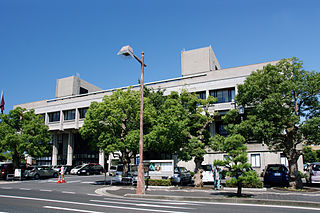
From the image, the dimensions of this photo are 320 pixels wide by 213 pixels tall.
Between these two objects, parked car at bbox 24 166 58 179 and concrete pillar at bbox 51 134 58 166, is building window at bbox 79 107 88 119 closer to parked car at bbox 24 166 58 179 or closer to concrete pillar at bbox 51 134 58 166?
concrete pillar at bbox 51 134 58 166

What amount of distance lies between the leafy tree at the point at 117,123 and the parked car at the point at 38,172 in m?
11.6

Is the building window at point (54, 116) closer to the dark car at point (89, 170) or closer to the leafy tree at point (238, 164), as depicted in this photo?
the dark car at point (89, 170)

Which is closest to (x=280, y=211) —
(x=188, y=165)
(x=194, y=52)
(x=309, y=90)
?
(x=309, y=90)

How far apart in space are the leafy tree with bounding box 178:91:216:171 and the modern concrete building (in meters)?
10.1

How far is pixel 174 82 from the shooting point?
41188mm

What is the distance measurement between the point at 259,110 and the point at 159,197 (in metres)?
8.60

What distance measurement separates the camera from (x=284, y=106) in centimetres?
1791

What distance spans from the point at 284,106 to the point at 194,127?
6573 millimetres

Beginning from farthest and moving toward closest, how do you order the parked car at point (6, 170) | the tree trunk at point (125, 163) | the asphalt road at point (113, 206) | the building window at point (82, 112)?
the building window at point (82, 112)
the parked car at point (6, 170)
the tree trunk at point (125, 163)
the asphalt road at point (113, 206)

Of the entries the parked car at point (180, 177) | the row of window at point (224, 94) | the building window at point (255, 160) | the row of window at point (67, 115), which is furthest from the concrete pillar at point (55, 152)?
the building window at point (255, 160)

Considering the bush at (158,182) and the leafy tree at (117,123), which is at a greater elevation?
the leafy tree at (117,123)

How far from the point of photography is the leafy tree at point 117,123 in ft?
76.6

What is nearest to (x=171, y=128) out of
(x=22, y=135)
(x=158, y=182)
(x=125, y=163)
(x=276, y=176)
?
(x=158, y=182)

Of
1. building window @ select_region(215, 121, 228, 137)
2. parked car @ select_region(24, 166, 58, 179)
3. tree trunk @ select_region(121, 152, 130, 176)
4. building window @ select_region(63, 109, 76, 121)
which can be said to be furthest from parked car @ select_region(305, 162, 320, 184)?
building window @ select_region(63, 109, 76, 121)
